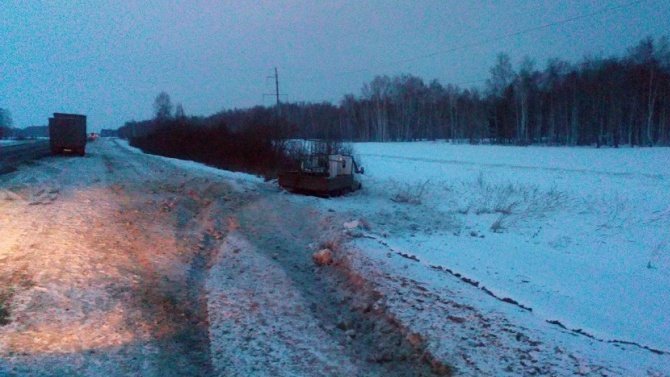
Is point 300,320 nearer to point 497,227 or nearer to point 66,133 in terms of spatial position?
point 497,227

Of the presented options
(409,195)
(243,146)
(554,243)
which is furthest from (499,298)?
(243,146)

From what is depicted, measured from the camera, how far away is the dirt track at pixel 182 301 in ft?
19.4

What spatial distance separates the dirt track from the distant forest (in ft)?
64.6

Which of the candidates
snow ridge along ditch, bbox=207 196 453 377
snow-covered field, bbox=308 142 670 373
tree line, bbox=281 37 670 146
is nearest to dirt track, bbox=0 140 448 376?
snow ridge along ditch, bbox=207 196 453 377

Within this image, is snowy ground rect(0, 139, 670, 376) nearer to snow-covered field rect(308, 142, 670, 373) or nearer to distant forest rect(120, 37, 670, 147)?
snow-covered field rect(308, 142, 670, 373)

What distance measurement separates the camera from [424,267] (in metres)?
9.50

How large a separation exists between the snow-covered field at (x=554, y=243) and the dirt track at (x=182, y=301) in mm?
1859

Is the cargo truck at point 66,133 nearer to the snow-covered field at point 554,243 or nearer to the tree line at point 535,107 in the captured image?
the tree line at point 535,107

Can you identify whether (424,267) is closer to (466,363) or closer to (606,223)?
(466,363)

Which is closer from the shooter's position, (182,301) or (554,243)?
(182,301)

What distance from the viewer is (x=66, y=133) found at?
45.5 metres

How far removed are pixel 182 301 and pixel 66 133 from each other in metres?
42.5

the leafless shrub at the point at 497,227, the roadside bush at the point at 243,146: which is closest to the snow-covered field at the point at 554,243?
the leafless shrub at the point at 497,227

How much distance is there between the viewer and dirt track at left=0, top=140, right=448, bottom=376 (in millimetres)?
5914
